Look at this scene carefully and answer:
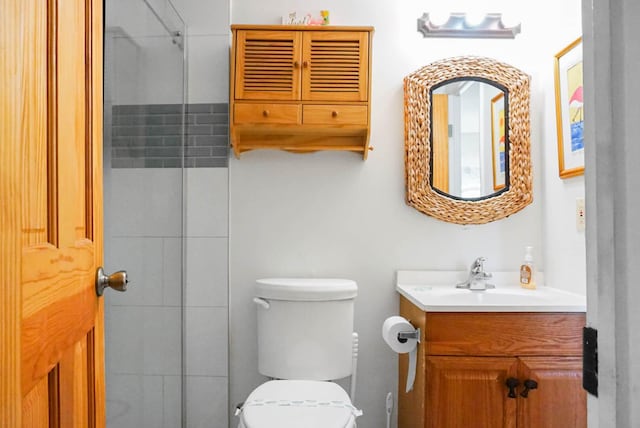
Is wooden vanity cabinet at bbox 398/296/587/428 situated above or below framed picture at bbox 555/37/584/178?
below

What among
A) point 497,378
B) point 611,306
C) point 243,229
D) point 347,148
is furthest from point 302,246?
point 611,306

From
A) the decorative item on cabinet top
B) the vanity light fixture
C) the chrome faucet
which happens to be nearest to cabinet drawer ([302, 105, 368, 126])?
the decorative item on cabinet top

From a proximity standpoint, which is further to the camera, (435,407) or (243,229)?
(243,229)

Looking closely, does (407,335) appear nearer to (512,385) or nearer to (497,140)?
(512,385)

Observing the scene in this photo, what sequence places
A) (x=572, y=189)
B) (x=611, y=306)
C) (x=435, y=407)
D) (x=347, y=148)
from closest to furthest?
(x=611, y=306) → (x=435, y=407) → (x=572, y=189) → (x=347, y=148)

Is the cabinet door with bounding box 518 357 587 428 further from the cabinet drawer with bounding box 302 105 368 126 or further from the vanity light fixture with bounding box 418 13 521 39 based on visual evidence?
the vanity light fixture with bounding box 418 13 521 39

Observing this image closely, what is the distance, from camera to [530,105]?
2.32 m

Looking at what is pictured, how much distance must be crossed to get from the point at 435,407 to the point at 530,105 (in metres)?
1.41

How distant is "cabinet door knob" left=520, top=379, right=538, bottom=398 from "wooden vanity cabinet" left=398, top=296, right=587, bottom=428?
0.04 ft

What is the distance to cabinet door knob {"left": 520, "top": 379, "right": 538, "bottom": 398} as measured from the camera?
68.3 inches

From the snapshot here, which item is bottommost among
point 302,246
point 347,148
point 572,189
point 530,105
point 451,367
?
point 451,367

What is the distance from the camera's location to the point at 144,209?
1629mm

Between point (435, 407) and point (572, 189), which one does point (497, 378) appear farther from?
point (572, 189)

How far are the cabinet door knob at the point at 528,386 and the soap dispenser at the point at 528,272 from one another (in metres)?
0.59
